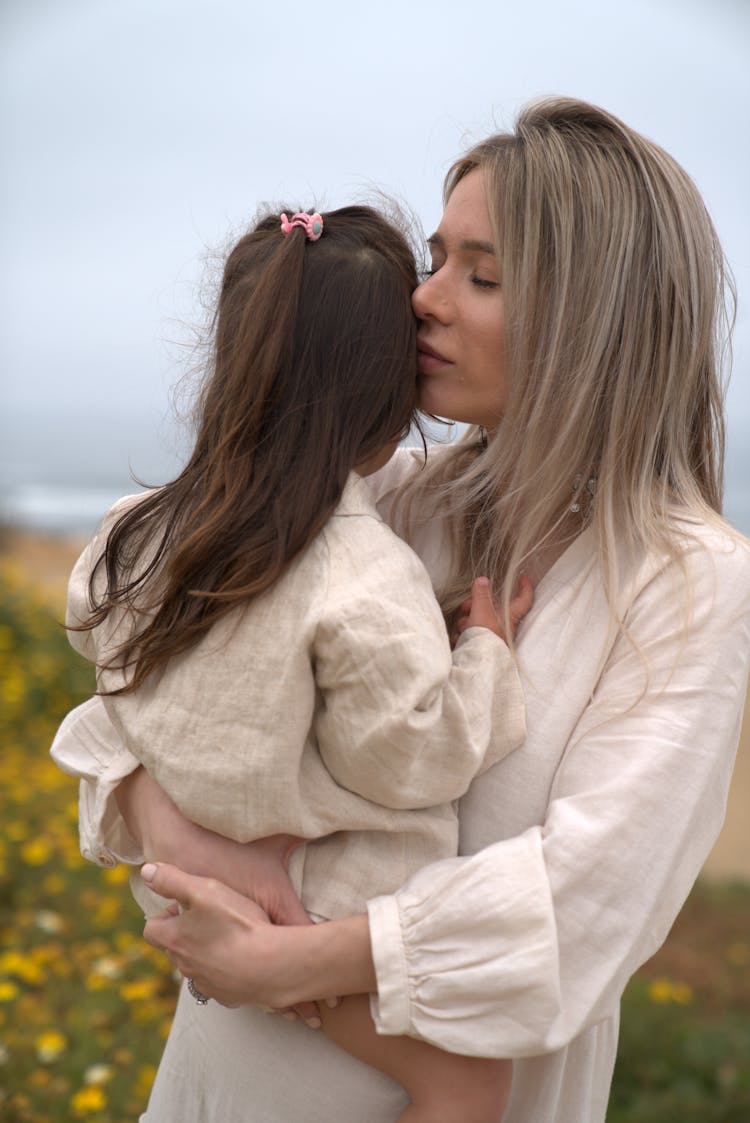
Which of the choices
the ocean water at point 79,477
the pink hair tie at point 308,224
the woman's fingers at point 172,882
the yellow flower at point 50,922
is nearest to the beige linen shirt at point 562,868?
the woman's fingers at point 172,882

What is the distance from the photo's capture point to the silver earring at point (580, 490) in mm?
1896

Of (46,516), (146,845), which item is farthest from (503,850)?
(46,516)

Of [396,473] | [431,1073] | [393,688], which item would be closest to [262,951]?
[431,1073]

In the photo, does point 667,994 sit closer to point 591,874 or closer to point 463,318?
point 591,874

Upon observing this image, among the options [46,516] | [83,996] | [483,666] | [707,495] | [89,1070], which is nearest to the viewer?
[483,666]

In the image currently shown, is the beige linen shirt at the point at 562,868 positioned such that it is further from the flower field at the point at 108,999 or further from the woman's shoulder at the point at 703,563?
the flower field at the point at 108,999

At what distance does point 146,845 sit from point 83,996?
5.46 feet

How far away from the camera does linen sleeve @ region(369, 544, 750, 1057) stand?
1.50 meters

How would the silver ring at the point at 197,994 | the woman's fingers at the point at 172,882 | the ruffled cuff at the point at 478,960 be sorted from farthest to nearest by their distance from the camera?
the silver ring at the point at 197,994 → the woman's fingers at the point at 172,882 → the ruffled cuff at the point at 478,960

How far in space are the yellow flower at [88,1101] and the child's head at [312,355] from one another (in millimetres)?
A: 1701

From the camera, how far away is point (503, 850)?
5.06ft

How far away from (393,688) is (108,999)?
2.04 m

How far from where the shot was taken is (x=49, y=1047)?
2857 mm

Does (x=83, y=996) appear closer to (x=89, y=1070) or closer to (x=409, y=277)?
(x=89, y=1070)
